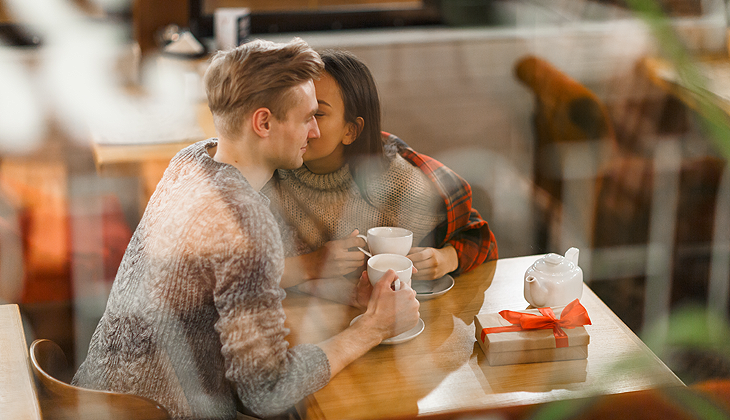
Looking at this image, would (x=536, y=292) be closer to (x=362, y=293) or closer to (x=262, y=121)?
(x=362, y=293)

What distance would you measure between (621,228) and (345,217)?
1.23 metres

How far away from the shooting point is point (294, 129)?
2.68ft

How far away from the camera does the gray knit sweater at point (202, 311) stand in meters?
0.75

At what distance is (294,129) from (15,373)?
47cm

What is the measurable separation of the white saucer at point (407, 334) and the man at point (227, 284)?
0.01m

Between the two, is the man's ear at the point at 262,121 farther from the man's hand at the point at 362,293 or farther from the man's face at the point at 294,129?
the man's hand at the point at 362,293

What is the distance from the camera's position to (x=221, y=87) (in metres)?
0.79

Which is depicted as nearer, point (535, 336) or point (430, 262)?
point (535, 336)

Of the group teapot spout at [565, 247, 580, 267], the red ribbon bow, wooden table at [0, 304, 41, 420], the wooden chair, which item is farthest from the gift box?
wooden table at [0, 304, 41, 420]

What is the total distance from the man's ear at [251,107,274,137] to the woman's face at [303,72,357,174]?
17 cm

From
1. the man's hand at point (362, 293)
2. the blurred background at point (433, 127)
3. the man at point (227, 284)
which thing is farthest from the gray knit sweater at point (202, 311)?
the blurred background at point (433, 127)

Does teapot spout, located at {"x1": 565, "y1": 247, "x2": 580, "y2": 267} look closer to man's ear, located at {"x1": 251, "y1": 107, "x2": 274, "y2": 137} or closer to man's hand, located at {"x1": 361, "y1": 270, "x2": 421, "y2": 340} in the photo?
man's hand, located at {"x1": 361, "y1": 270, "x2": 421, "y2": 340}

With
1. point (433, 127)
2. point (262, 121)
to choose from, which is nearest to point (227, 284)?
point (262, 121)

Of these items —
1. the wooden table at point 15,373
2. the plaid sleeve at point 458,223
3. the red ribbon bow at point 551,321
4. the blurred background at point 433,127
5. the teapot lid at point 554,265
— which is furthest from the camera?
the blurred background at point 433,127
